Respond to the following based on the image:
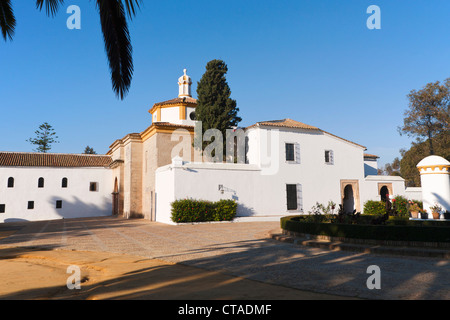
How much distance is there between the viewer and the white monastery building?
71.4 feet

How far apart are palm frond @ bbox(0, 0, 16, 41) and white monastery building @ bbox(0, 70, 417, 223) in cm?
1356

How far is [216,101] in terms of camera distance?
2430 centimetres

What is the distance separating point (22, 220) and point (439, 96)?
156 feet

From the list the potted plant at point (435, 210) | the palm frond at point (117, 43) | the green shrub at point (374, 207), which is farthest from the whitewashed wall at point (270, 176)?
the palm frond at point (117, 43)

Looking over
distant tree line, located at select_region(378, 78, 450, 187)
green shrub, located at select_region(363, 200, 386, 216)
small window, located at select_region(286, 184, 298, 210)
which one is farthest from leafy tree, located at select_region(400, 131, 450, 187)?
small window, located at select_region(286, 184, 298, 210)

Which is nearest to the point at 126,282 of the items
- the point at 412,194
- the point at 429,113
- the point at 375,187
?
the point at 375,187

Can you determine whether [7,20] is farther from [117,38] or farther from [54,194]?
[54,194]

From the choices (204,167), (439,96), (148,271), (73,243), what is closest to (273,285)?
(148,271)

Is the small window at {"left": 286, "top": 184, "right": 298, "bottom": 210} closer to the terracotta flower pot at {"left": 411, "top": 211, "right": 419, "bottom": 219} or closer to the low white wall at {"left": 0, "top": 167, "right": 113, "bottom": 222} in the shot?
the terracotta flower pot at {"left": 411, "top": 211, "right": 419, "bottom": 219}

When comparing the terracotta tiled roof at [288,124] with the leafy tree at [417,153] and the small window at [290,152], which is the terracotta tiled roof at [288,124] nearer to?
the small window at [290,152]

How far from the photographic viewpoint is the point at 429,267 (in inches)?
266

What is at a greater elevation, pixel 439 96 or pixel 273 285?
pixel 439 96

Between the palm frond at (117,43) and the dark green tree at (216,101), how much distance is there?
18.0 m
